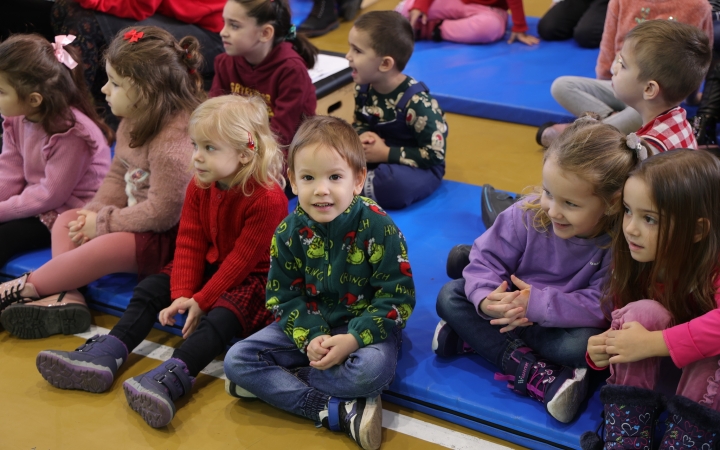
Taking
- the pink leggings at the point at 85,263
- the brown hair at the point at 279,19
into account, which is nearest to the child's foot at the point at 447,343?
the pink leggings at the point at 85,263

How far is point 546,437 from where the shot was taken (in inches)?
78.5

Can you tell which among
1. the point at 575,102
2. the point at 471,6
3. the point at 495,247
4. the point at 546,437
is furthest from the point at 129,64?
the point at 471,6

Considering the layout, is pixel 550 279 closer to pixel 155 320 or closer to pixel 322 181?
pixel 322 181

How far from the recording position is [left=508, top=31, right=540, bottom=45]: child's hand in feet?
15.7

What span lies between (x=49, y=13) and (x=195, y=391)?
2.40m

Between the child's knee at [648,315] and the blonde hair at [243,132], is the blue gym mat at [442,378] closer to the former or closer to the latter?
the child's knee at [648,315]

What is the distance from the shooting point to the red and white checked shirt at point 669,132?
2.31 m

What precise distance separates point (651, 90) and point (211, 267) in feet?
4.96

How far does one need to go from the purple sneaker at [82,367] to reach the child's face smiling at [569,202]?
4.35 ft

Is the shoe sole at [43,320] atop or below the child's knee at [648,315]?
below

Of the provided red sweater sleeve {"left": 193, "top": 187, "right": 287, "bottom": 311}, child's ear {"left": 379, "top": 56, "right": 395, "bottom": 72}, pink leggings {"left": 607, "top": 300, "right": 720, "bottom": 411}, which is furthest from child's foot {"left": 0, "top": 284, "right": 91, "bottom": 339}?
pink leggings {"left": 607, "top": 300, "right": 720, "bottom": 411}

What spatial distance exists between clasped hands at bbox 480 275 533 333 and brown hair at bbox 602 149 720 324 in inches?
13.4

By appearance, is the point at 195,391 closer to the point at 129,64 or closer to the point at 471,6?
the point at 129,64

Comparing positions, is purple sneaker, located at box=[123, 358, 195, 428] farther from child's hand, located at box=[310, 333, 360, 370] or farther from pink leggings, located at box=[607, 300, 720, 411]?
pink leggings, located at box=[607, 300, 720, 411]
